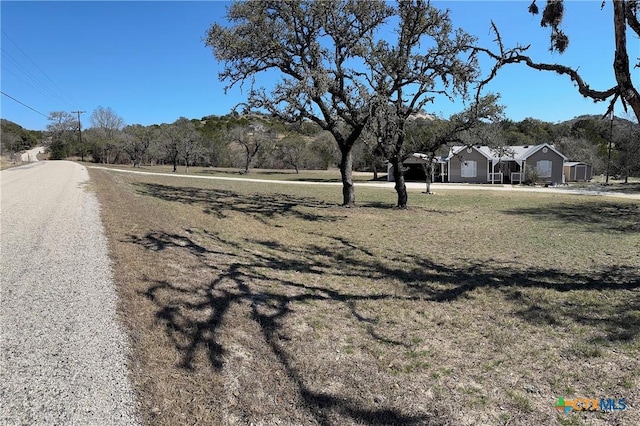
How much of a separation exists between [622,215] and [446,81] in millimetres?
8729

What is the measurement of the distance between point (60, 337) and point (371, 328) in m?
3.09

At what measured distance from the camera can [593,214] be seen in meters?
15.6

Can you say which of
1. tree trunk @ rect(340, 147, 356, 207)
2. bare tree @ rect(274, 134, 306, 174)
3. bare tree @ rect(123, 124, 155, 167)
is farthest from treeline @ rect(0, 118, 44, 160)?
tree trunk @ rect(340, 147, 356, 207)

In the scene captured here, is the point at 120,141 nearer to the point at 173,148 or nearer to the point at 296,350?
the point at 173,148

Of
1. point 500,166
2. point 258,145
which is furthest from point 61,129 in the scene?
point 500,166

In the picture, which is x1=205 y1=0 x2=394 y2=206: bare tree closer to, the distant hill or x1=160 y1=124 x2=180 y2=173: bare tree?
x1=160 y1=124 x2=180 y2=173: bare tree

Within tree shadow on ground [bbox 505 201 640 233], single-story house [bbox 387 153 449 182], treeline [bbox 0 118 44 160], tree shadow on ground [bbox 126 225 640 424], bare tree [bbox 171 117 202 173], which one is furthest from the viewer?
treeline [bbox 0 118 44 160]

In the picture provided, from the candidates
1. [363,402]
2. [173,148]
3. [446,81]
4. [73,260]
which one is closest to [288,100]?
[446,81]

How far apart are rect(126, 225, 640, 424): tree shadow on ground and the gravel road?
56 cm

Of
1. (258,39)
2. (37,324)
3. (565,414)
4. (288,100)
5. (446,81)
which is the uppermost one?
(258,39)

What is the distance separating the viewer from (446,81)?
47.1 ft

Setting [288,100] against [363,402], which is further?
[288,100]

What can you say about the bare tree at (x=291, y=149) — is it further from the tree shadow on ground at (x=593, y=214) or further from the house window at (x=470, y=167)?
the tree shadow on ground at (x=593, y=214)

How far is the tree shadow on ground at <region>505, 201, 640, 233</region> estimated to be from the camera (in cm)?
1276
